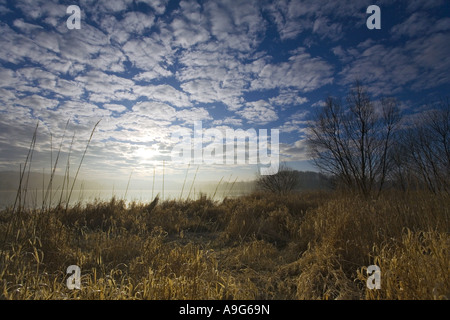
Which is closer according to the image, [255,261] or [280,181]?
[255,261]

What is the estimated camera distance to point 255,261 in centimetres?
347

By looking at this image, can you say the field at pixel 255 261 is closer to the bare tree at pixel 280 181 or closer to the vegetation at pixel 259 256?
the vegetation at pixel 259 256

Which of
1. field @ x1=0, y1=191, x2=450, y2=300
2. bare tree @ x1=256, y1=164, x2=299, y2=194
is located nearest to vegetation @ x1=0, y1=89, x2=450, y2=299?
field @ x1=0, y1=191, x2=450, y2=300

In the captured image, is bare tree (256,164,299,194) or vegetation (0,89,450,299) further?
bare tree (256,164,299,194)

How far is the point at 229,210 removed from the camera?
7.46 metres

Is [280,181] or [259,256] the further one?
[280,181]

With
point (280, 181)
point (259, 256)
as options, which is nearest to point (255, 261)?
point (259, 256)

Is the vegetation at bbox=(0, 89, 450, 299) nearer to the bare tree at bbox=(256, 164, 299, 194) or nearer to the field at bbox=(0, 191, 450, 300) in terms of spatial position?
the field at bbox=(0, 191, 450, 300)

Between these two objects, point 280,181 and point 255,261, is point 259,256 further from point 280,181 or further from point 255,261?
point 280,181

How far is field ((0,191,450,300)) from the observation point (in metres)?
1.98

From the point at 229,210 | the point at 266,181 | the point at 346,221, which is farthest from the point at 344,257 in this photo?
the point at 266,181

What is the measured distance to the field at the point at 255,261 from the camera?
1.98 m
